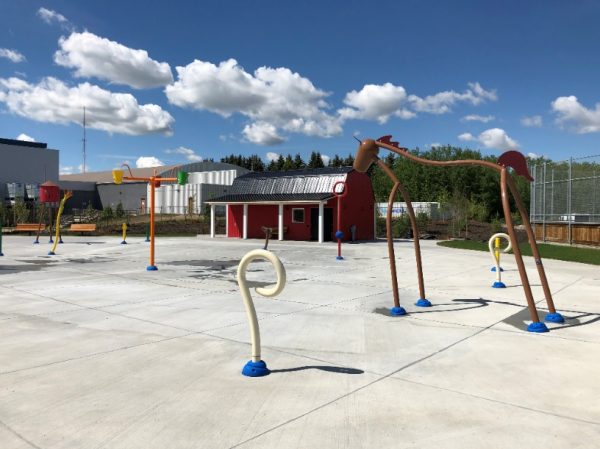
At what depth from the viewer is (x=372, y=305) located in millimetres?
8297

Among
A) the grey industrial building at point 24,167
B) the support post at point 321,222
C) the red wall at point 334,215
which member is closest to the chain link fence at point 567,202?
the red wall at point 334,215

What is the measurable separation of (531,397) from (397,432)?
1463 millimetres

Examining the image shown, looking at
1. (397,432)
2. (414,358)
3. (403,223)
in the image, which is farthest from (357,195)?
(397,432)

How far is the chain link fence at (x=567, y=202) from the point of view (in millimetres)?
21844

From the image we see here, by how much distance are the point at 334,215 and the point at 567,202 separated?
41.1ft

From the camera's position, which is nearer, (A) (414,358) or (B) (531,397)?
(B) (531,397)

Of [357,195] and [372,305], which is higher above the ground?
[357,195]

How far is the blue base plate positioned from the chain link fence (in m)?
21.9

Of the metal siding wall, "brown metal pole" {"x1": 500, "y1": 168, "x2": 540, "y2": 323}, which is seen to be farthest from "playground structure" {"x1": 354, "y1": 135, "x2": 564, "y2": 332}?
the metal siding wall

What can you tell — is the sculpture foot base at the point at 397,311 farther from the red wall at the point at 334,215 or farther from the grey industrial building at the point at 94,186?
the grey industrial building at the point at 94,186

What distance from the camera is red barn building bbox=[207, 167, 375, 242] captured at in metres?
28.1

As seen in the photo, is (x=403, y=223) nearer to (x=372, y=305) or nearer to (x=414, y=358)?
(x=372, y=305)

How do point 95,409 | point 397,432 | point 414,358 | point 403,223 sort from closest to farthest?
point 397,432 < point 95,409 < point 414,358 < point 403,223

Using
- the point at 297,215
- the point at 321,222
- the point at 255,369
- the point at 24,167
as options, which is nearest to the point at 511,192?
the point at 255,369
